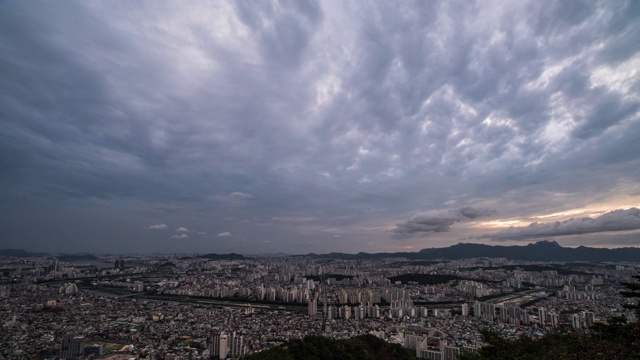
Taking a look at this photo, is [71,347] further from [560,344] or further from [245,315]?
[560,344]

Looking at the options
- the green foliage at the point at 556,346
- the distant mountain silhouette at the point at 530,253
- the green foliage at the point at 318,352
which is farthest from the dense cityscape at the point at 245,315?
the distant mountain silhouette at the point at 530,253

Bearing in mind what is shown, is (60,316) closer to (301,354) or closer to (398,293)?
(301,354)

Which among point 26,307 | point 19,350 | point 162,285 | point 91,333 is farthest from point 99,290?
point 19,350

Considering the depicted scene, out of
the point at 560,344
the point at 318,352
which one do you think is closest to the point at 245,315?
the point at 318,352

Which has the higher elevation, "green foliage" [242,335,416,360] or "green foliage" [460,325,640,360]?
"green foliage" [460,325,640,360]

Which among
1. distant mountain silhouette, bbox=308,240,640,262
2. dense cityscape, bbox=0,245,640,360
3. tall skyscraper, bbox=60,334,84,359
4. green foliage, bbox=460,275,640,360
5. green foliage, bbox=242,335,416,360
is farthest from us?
distant mountain silhouette, bbox=308,240,640,262

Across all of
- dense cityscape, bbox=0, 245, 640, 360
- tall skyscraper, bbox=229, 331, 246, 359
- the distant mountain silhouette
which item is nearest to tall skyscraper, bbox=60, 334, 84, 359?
dense cityscape, bbox=0, 245, 640, 360

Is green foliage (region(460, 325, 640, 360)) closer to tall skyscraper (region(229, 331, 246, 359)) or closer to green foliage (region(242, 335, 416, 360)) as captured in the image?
green foliage (region(242, 335, 416, 360))

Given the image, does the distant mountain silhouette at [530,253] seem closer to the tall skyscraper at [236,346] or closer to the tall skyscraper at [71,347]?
the tall skyscraper at [236,346]
